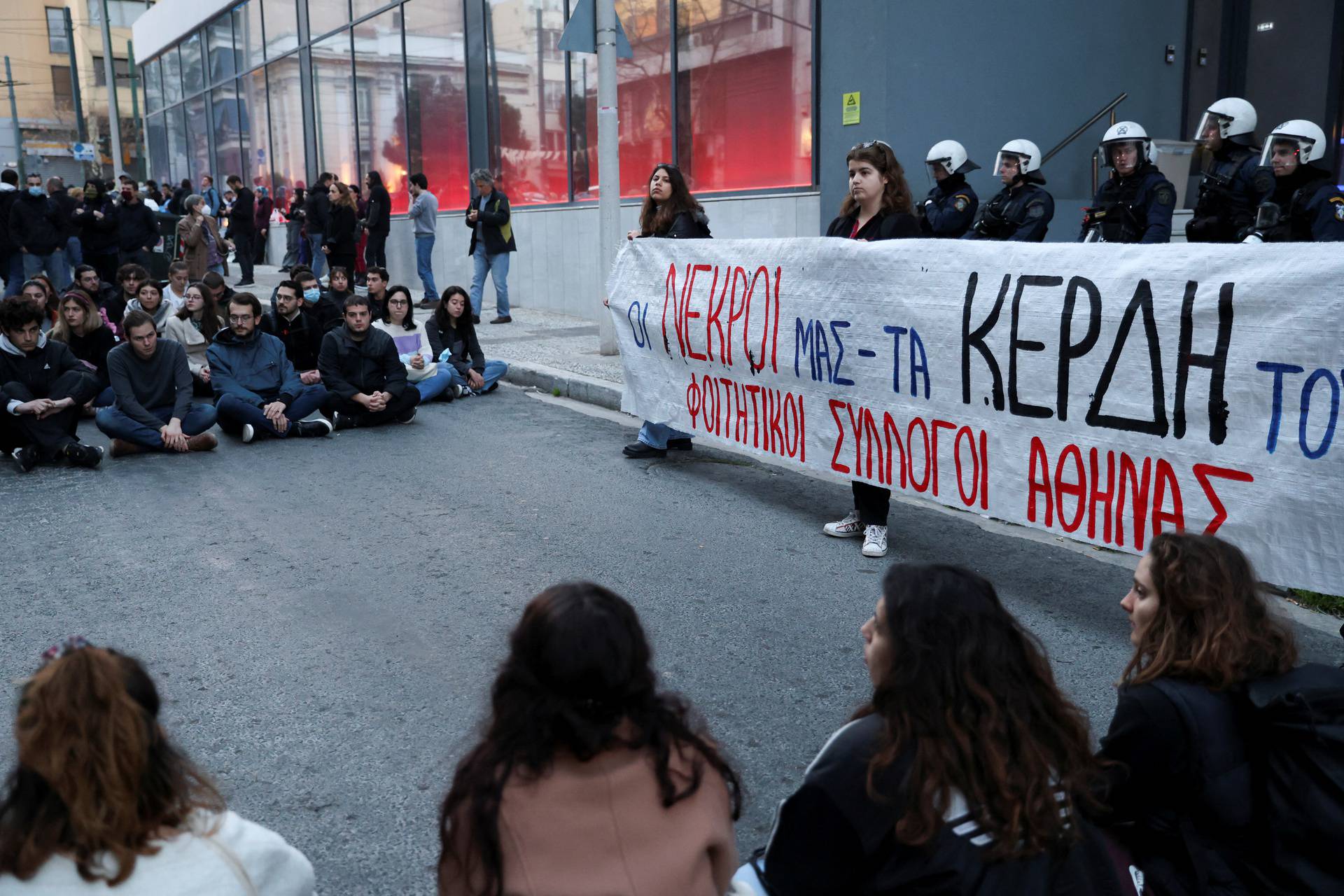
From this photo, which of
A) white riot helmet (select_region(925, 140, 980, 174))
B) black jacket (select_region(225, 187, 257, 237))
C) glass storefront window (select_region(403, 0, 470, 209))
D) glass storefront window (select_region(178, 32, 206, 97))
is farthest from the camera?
glass storefront window (select_region(178, 32, 206, 97))

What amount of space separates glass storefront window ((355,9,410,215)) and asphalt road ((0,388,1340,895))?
13.0m

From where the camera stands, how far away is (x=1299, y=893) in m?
2.28

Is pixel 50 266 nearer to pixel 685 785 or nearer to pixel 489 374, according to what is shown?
pixel 489 374

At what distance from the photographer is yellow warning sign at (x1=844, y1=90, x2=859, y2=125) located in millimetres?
11133

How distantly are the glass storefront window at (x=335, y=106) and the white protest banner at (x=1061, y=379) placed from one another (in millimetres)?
16539

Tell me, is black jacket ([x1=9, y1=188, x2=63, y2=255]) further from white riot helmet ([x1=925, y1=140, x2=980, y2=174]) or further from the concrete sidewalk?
white riot helmet ([x1=925, y1=140, x2=980, y2=174])

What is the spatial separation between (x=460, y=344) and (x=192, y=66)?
951 inches

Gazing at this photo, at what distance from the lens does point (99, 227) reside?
17422mm

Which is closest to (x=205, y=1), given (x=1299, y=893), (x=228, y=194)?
(x=228, y=194)

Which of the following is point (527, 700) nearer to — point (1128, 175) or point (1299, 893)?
point (1299, 893)

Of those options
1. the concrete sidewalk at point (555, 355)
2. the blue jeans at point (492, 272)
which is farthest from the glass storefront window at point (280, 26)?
the blue jeans at point (492, 272)

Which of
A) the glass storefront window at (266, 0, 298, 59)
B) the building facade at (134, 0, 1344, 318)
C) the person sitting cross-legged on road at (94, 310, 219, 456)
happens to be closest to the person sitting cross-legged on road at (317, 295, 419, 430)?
the person sitting cross-legged on road at (94, 310, 219, 456)

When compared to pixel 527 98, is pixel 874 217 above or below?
below

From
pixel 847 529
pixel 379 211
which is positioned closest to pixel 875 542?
pixel 847 529
